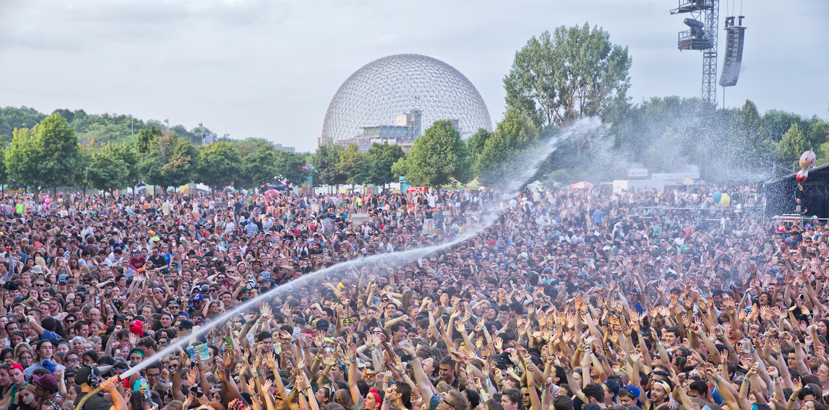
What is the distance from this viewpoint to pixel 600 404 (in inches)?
234

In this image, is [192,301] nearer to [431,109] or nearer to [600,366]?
[600,366]

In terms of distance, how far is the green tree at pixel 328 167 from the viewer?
6100 cm

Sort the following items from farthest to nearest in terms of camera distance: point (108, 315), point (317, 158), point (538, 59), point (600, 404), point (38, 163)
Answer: point (317, 158), point (538, 59), point (38, 163), point (108, 315), point (600, 404)

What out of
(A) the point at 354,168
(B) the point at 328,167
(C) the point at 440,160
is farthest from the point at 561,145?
(B) the point at 328,167

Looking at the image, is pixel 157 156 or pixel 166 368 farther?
pixel 157 156

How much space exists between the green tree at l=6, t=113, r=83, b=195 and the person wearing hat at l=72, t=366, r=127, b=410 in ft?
114

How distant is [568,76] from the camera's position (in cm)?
5016

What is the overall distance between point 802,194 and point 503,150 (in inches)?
960

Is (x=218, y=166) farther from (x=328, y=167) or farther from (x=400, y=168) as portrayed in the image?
(x=400, y=168)

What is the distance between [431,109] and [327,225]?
3177 inches

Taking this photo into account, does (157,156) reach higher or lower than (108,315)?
higher

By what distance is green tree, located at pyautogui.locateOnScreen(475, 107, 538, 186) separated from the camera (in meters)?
46.5

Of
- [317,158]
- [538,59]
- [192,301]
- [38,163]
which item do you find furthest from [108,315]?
[317,158]

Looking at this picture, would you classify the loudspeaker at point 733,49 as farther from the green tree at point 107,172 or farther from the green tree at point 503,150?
the green tree at point 107,172
